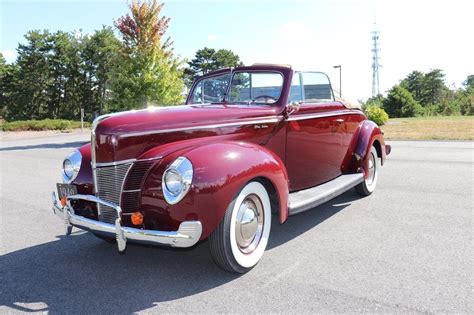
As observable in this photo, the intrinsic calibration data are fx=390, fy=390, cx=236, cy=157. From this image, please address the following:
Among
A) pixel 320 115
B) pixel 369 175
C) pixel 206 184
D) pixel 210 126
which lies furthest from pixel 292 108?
pixel 369 175

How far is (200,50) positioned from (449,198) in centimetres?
5292

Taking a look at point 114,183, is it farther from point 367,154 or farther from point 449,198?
point 449,198

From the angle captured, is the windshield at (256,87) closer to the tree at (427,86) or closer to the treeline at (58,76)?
the treeline at (58,76)

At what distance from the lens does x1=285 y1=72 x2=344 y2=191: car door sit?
4301 millimetres

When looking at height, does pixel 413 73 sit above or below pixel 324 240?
above

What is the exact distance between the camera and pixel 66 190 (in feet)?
11.8

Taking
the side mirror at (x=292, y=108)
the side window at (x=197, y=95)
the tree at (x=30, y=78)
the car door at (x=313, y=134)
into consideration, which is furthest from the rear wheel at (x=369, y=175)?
the tree at (x=30, y=78)

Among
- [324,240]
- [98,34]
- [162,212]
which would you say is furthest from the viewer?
[98,34]

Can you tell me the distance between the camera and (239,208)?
10.6 feet

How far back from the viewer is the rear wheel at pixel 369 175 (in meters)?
5.63

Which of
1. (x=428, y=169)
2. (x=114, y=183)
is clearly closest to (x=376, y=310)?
(x=114, y=183)

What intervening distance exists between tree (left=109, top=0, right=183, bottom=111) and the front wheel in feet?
45.3

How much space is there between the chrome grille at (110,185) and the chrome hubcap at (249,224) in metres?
0.99

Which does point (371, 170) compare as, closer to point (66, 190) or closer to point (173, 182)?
point (173, 182)
